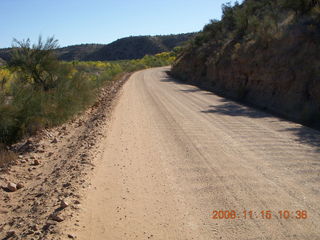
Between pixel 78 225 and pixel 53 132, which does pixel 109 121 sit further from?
pixel 78 225

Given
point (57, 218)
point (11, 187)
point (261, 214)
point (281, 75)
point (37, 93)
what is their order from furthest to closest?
1. point (281, 75)
2. point (37, 93)
3. point (11, 187)
4. point (261, 214)
5. point (57, 218)

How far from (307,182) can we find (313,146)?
3.06 metres

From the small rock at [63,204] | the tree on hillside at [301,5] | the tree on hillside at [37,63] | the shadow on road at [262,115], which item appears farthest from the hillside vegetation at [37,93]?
the tree on hillside at [301,5]

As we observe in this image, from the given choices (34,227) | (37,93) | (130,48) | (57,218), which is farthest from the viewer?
(130,48)

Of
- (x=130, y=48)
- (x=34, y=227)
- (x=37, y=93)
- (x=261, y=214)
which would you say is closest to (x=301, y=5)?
(x=37, y=93)

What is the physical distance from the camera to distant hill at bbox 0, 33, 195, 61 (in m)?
142

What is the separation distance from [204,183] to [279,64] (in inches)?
539

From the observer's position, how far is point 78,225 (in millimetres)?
5375

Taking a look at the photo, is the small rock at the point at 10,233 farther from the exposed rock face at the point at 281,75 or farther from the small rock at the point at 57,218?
the exposed rock face at the point at 281,75

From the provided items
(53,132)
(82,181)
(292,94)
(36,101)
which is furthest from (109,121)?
(292,94)

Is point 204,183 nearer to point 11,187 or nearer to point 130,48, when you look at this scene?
point 11,187

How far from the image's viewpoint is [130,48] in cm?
14700

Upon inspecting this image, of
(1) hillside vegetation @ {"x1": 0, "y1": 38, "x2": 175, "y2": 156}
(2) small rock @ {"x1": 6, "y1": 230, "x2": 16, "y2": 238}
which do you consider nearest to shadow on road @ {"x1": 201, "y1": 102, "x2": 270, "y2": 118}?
(1) hillside vegetation @ {"x1": 0, "y1": 38, "x2": 175, "y2": 156}

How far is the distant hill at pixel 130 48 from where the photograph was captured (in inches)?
5600
